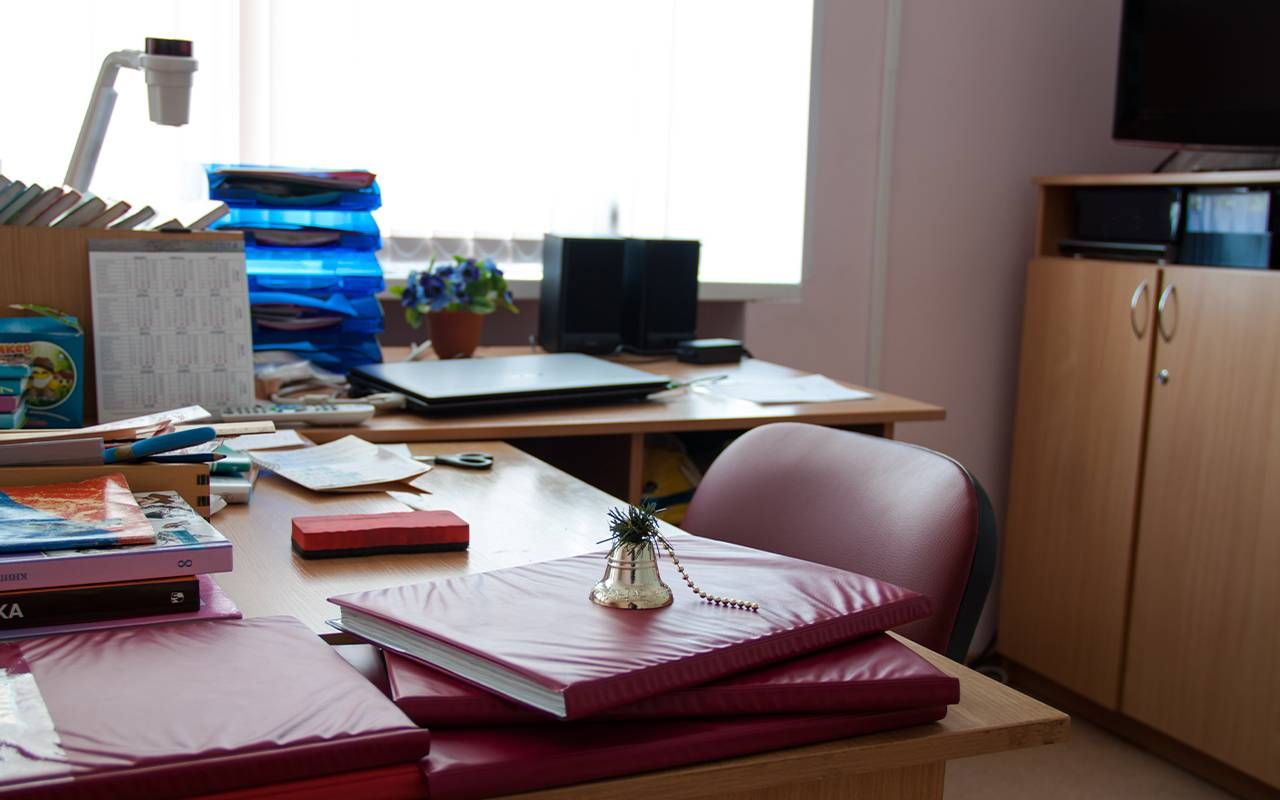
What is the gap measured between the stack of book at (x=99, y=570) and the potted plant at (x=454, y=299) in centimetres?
135

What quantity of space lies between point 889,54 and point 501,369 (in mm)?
1496

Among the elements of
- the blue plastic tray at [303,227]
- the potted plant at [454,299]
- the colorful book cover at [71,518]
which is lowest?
the colorful book cover at [71,518]

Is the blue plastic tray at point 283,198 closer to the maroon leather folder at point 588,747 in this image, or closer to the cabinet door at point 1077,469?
the maroon leather folder at point 588,747

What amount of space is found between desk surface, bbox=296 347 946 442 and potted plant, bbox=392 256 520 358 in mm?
358

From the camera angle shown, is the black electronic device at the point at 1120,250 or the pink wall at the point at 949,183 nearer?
the black electronic device at the point at 1120,250

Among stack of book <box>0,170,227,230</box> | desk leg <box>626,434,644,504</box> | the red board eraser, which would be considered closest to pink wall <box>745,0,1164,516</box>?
desk leg <box>626,434,644,504</box>

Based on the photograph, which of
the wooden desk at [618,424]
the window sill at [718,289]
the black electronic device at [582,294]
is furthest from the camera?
the window sill at [718,289]

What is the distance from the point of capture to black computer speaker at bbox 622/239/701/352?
2479 millimetres

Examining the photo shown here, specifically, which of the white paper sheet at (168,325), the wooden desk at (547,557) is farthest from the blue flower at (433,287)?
the wooden desk at (547,557)

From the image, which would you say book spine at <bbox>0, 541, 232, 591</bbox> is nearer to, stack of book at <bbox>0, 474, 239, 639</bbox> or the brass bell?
stack of book at <bbox>0, 474, 239, 639</bbox>

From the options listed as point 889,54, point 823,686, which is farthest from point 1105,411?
point 823,686

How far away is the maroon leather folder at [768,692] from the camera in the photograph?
711 millimetres

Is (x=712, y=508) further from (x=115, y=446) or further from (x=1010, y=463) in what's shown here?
(x=1010, y=463)

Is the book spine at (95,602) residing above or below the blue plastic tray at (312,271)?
below
